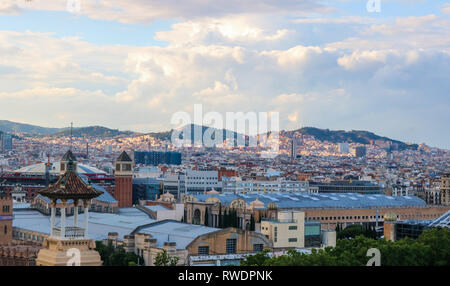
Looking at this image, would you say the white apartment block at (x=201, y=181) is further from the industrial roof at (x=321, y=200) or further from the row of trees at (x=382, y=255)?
the row of trees at (x=382, y=255)

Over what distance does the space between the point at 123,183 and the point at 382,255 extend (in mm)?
39182

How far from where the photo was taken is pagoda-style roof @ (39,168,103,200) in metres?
18.5

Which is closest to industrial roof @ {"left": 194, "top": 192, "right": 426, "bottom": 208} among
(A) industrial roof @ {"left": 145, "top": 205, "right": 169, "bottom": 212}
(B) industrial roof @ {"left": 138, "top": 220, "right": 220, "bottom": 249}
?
(A) industrial roof @ {"left": 145, "top": 205, "right": 169, "bottom": 212}

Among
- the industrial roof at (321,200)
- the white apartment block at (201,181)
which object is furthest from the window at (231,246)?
the white apartment block at (201,181)

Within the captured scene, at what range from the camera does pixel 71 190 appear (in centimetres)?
1864

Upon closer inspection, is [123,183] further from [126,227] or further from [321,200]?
[126,227]

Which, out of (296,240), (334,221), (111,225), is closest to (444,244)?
(296,240)

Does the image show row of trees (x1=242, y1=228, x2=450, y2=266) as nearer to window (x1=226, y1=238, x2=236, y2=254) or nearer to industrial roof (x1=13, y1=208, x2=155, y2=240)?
window (x1=226, y1=238, x2=236, y2=254)

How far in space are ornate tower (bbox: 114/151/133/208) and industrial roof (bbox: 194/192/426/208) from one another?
5010 millimetres

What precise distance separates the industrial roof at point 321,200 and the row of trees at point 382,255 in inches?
1113
